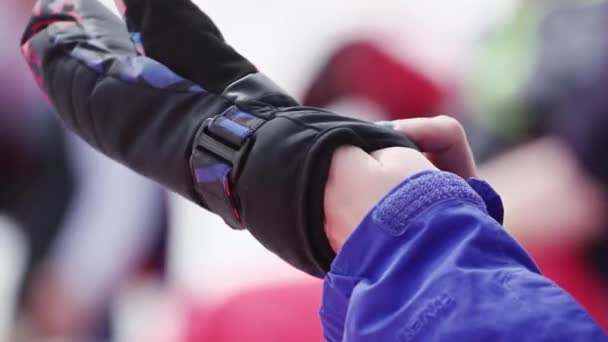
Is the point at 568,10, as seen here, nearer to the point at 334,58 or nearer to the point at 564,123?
the point at 564,123

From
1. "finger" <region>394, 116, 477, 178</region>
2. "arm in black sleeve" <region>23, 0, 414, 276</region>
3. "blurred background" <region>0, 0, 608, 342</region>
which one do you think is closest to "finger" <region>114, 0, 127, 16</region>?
"arm in black sleeve" <region>23, 0, 414, 276</region>

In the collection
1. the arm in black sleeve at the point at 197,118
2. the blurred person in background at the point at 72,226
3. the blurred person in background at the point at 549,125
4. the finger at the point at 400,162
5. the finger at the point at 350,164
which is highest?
→ the finger at the point at 400,162

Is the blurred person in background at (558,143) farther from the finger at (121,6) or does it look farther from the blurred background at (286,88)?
the finger at (121,6)

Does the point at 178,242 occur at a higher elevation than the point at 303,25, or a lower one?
lower

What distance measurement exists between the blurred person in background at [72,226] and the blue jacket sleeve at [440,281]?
67 cm

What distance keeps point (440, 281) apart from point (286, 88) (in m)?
0.71

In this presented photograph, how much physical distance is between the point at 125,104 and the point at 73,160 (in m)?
0.60

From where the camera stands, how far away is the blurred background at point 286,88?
2.54 ft

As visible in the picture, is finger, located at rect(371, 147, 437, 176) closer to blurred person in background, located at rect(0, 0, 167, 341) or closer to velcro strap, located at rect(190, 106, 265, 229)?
velcro strap, located at rect(190, 106, 265, 229)

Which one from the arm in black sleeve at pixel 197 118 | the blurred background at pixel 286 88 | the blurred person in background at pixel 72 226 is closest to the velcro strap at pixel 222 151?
the arm in black sleeve at pixel 197 118

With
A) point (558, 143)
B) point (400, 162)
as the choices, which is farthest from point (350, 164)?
point (558, 143)

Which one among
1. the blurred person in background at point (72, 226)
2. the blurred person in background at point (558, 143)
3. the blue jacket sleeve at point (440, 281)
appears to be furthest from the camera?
the blurred person in background at point (72, 226)

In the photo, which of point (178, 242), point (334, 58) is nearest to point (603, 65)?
point (334, 58)

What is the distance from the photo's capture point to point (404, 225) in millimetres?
253
